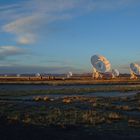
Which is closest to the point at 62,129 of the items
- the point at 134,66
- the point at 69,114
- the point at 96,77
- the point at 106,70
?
the point at 69,114

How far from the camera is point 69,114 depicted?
109 feet

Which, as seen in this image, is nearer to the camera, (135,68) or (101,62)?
(101,62)

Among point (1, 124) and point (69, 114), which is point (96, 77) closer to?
point (69, 114)

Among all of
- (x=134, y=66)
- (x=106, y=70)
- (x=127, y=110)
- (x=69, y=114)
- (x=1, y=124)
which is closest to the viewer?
(x=1, y=124)

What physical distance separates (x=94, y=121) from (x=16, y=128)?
891 cm

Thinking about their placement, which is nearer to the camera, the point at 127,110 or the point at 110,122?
the point at 110,122

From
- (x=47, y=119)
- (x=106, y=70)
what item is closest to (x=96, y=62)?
(x=106, y=70)

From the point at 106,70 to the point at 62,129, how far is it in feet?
355

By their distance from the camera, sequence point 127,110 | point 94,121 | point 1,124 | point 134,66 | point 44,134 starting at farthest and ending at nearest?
1. point 134,66
2. point 127,110
3. point 94,121
4. point 1,124
5. point 44,134

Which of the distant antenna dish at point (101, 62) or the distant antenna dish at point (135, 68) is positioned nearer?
the distant antenna dish at point (101, 62)

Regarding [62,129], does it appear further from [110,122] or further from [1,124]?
[110,122]

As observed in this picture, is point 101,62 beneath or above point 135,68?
above

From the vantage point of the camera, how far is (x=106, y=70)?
427 ft

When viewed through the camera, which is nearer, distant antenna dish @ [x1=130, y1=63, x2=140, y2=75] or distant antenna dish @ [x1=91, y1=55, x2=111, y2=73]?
distant antenna dish @ [x1=91, y1=55, x2=111, y2=73]
